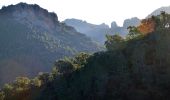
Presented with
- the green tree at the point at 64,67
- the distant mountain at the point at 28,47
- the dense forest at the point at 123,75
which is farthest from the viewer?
the distant mountain at the point at 28,47

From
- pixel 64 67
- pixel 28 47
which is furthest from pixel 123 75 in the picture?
pixel 28 47

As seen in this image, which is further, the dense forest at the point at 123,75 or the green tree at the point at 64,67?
the green tree at the point at 64,67

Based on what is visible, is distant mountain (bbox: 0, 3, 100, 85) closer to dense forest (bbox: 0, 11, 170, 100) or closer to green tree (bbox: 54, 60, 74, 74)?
green tree (bbox: 54, 60, 74, 74)

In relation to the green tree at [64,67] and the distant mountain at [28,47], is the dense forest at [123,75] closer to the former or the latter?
the green tree at [64,67]

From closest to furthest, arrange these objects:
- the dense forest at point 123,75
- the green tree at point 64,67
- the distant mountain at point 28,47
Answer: the dense forest at point 123,75, the green tree at point 64,67, the distant mountain at point 28,47

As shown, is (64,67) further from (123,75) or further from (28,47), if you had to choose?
(28,47)

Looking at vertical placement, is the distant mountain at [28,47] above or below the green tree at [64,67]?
above

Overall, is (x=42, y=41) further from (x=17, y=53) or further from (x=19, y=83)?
(x=19, y=83)

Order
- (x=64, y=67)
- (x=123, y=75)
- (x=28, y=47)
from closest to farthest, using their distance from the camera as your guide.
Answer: (x=123, y=75) → (x=64, y=67) → (x=28, y=47)

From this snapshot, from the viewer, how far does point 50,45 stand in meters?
174

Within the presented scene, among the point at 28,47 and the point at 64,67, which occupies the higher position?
the point at 28,47

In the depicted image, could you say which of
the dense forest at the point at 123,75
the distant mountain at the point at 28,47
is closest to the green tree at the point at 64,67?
the dense forest at the point at 123,75

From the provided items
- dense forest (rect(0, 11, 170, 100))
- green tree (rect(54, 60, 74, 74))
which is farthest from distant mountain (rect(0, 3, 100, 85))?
dense forest (rect(0, 11, 170, 100))

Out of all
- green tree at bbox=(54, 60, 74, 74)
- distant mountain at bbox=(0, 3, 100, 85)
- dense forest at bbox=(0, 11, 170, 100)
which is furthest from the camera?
distant mountain at bbox=(0, 3, 100, 85)
